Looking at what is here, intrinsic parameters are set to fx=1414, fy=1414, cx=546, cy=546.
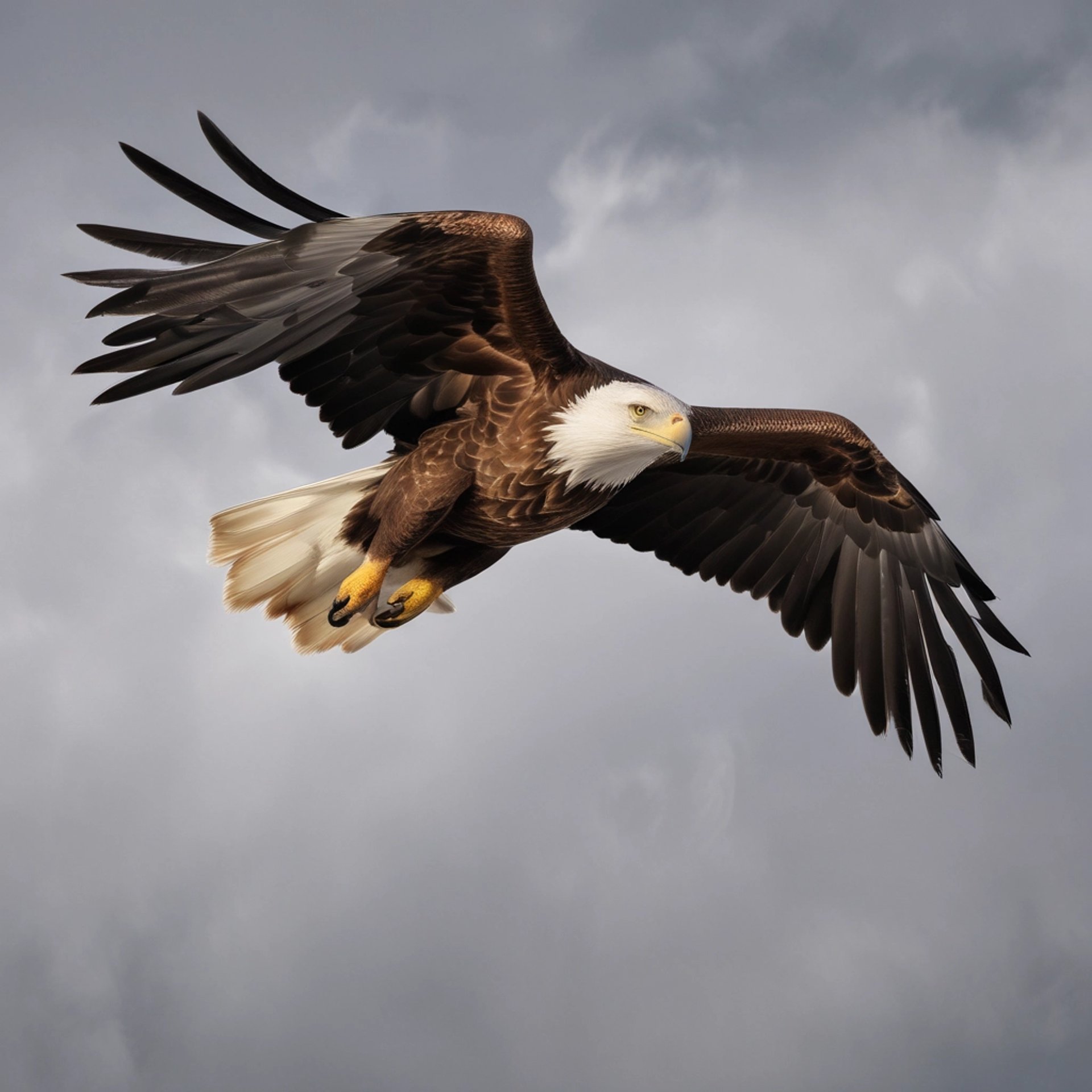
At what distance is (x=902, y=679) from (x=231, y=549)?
4315 mm

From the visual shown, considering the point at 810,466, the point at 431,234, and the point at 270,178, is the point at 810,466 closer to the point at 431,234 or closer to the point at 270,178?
the point at 431,234

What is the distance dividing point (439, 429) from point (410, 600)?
1011 millimetres

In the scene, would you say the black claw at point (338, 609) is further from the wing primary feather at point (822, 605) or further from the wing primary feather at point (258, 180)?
the wing primary feather at point (822, 605)

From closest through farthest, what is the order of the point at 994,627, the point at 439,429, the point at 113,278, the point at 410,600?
the point at 113,278 → the point at 439,429 → the point at 410,600 → the point at 994,627

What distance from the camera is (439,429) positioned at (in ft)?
22.7

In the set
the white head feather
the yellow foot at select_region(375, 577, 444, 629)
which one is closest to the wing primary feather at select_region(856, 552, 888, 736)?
the white head feather

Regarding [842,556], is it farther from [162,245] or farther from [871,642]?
[162,245]

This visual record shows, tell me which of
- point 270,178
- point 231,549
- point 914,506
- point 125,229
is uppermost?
point 914,506

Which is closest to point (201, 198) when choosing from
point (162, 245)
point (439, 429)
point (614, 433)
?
point (162, 245)

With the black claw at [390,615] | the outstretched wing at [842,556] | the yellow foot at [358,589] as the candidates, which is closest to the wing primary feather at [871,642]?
the outstretched wing at [842,556]

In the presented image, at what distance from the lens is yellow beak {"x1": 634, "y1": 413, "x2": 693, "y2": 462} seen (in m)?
6.81

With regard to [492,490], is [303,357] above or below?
above

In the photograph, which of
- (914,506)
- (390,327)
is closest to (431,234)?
(390,327)

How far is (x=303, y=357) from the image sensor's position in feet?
22.5
